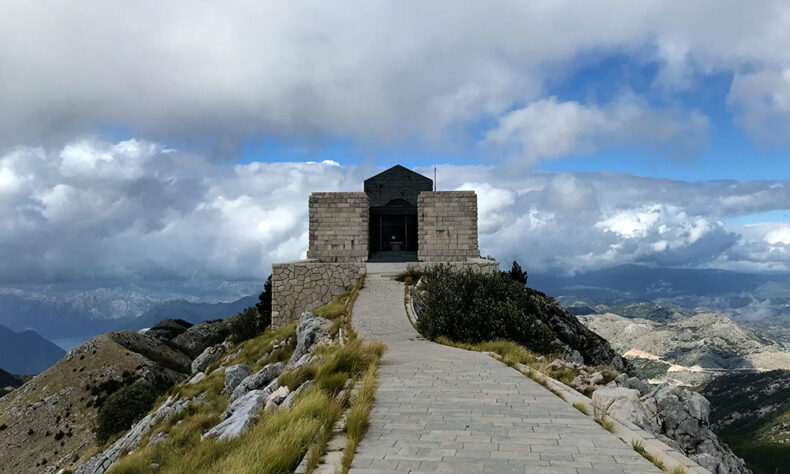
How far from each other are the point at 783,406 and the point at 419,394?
142 meters

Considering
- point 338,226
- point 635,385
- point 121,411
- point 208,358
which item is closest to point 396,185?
point 338,226

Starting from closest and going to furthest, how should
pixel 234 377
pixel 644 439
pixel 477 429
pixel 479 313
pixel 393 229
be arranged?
pixel 644 439, pixel 477 429, pixel 479 313, pixel 234 377, pixel 393 229

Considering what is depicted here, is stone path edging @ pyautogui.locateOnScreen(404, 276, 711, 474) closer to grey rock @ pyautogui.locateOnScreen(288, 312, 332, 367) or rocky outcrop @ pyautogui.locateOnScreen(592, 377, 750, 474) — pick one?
rocky outcrop @ pyautogui.locateOnScreen(592, 377, 750, 474)

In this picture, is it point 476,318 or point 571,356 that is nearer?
point 476,318

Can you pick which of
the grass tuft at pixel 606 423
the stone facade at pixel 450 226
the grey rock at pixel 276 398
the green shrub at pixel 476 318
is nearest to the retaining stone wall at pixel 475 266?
the stone facade at pixel 450 226

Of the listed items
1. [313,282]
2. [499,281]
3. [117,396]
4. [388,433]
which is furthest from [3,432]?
[388,433]

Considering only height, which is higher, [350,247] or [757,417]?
[350,247]

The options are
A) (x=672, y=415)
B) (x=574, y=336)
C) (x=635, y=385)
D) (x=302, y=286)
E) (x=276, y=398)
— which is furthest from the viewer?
(x=574, y=336)

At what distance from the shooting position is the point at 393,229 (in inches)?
1437

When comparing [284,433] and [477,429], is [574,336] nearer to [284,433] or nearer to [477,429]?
[477,429]

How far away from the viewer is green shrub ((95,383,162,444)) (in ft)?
134

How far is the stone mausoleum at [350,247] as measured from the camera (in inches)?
922

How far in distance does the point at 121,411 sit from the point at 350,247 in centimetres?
2932

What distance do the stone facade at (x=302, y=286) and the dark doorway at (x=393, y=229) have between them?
1161 cm
